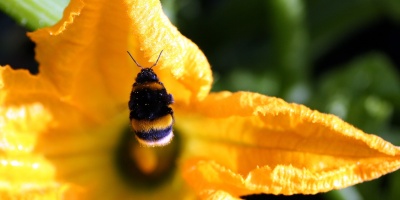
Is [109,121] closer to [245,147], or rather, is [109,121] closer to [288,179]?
[245,147]

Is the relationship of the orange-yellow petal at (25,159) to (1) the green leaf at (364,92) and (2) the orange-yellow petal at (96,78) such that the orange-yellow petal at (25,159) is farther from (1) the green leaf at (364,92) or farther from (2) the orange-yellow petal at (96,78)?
(1) the green leaf at (364,92)

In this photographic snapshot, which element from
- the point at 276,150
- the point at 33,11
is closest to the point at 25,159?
the point at 33,11

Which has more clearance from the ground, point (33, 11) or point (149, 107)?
point (33, 11)

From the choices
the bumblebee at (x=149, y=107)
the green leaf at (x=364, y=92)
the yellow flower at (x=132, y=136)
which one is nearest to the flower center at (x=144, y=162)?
the yellow flower at (x=132, y=136)

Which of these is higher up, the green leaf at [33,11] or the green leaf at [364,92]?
the green leaf at [364,92]

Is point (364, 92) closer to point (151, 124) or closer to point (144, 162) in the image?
point (144, 162)

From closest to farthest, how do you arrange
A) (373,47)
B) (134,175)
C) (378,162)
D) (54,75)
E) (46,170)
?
(378,162), (54,75), (46,170), (134,175), (373,47)

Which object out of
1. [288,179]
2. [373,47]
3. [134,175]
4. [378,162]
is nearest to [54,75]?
[134,175]
